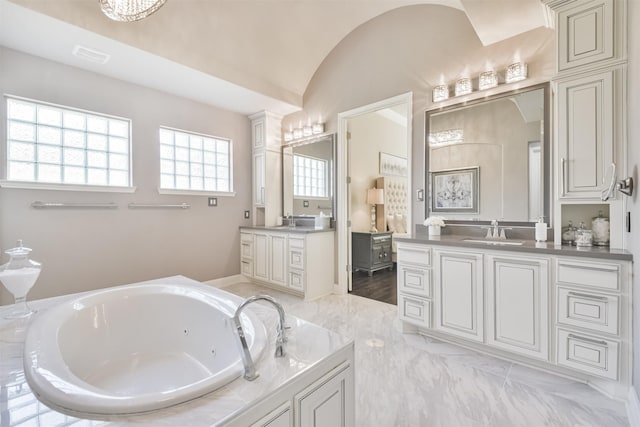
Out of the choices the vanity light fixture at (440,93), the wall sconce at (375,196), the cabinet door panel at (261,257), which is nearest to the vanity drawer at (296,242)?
the cabinet door panel at (261,257)

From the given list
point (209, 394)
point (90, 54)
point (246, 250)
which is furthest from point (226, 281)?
point (209, 394)

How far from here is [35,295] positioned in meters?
2.61

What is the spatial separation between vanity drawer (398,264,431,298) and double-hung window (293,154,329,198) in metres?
1.66

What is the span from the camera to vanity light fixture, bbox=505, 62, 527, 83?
231 cm

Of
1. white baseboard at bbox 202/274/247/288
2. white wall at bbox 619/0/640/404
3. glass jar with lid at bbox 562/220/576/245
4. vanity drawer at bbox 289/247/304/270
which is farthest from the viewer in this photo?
white baseboard at bbox 202/274/247/288

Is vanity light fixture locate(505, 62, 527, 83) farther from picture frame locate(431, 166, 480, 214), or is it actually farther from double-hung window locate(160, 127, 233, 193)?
double-hung window locate(160, 127, 233, 193)

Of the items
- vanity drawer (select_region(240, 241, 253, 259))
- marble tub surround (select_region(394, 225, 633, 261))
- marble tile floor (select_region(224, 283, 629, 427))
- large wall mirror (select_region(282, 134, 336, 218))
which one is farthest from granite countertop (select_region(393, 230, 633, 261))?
vanity drawer (select_region(240, 241, 253, 259))

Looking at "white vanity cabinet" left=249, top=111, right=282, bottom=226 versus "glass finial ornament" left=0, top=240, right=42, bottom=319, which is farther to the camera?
"white vanity cabinet" left=249, top=111, right=282, bottom=226

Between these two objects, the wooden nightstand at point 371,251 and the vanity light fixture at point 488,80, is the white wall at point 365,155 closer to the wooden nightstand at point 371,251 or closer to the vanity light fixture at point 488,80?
the wooden nightstand at point 371,251

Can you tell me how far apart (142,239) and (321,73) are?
10.2ft

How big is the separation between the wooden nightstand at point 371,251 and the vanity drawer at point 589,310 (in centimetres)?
278

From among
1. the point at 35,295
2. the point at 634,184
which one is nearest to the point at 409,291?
the point at 634,184

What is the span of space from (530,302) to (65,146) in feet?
14.0

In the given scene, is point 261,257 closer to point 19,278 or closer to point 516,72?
point 19,278
